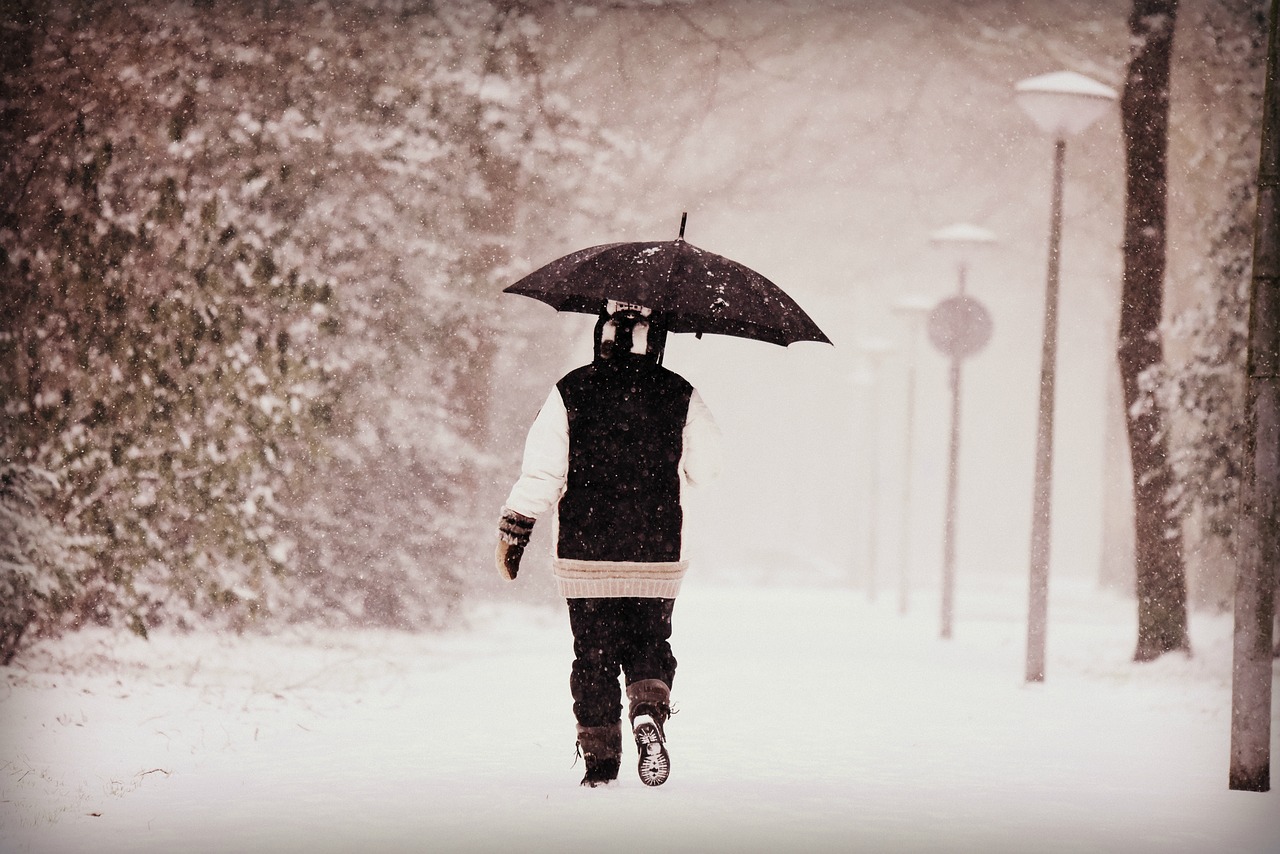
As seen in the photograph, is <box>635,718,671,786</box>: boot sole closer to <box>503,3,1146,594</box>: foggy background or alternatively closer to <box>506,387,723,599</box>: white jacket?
<box>506,387,723,599</box>: white jacket

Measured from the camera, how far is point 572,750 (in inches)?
321

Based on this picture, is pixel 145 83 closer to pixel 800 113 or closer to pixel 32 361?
pixel 32 361

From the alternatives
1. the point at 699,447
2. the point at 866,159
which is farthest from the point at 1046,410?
the point at 866,159

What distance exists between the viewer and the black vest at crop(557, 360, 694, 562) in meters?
6.66

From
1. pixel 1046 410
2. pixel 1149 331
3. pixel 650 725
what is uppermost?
pixel 1149 331

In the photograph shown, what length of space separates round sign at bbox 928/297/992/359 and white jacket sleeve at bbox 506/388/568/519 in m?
9.59

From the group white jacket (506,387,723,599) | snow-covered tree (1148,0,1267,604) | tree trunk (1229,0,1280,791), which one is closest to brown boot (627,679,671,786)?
white jacket (506,387,723,599)

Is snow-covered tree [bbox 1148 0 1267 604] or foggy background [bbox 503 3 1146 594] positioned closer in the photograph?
snow-covered tree [bbox 1148 0 1267 604]

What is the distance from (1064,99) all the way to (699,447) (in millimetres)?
5991

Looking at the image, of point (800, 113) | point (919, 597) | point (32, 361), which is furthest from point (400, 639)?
Answer: point (919, 597)

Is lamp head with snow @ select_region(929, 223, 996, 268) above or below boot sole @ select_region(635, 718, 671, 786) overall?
above

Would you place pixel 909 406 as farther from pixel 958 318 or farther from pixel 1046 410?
pixel 1046 410

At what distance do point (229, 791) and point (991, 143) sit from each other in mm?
16211

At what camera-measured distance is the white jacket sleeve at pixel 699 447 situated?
22.4ft
